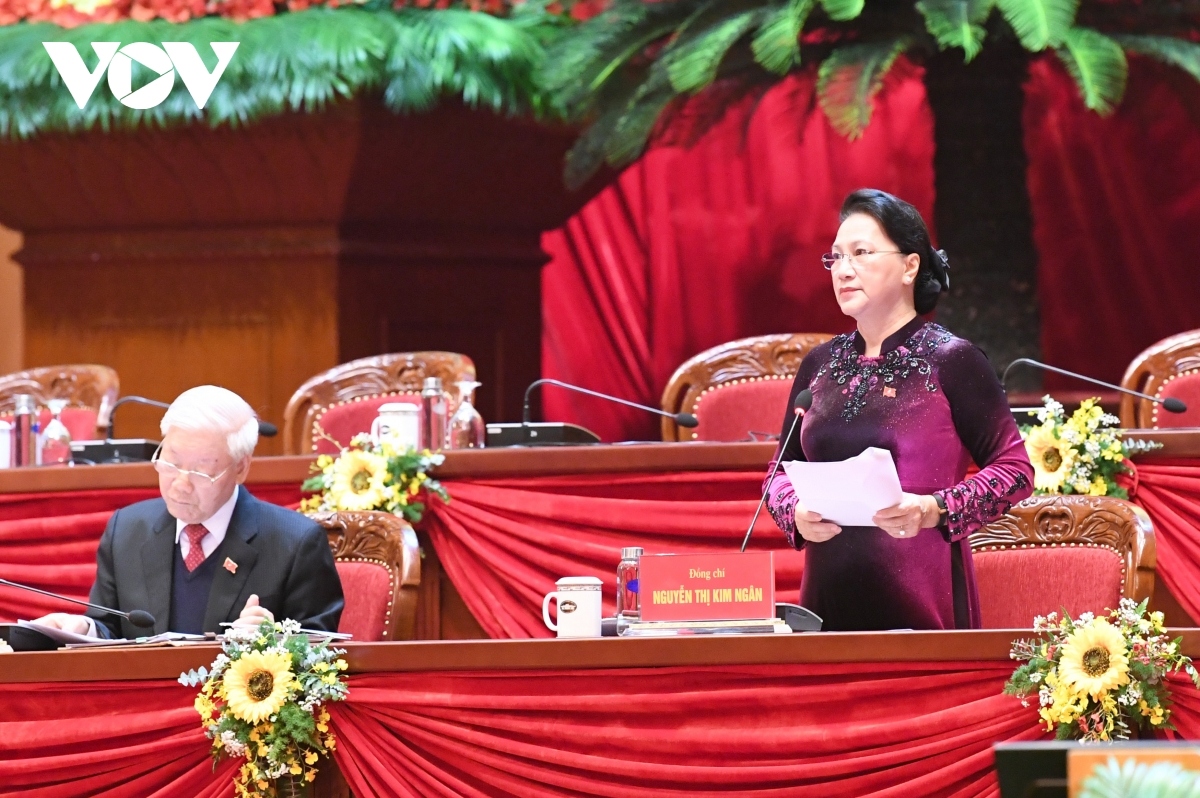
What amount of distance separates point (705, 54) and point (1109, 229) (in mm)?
2505

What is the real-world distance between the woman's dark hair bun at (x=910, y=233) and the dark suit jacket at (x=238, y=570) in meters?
1.19

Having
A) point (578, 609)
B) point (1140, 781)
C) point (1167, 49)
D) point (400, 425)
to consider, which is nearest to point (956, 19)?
point (1167, 49)

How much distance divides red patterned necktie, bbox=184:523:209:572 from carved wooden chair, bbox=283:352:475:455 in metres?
1.64

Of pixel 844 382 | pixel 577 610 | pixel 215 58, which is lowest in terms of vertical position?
pixel 577 610

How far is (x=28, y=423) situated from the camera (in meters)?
5.18

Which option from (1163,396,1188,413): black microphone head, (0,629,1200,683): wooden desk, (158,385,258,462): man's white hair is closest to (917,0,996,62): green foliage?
(1163,396,1188,413): black microphone head

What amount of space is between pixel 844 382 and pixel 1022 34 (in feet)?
8.48

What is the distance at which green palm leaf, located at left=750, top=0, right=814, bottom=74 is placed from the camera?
218 inches

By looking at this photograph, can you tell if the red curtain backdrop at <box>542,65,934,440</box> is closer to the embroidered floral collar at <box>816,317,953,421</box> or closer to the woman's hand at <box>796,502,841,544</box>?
the embroidered floral collar at <box>816,317,953,421</box>

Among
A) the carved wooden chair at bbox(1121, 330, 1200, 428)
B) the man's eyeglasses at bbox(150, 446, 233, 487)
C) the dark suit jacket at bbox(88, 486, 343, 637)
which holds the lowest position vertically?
A: the dark suit jacket at bbox(88, 486, 343, 637)

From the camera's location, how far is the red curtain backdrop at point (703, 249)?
296 inches

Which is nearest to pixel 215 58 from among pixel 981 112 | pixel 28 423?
pixel 28 423

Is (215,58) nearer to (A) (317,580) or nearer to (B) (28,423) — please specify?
(B) (28,423)

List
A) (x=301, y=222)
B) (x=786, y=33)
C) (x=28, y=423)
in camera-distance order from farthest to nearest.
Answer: (x=301, y=222)
(x=786, y=33)
(x=28, y=423)
